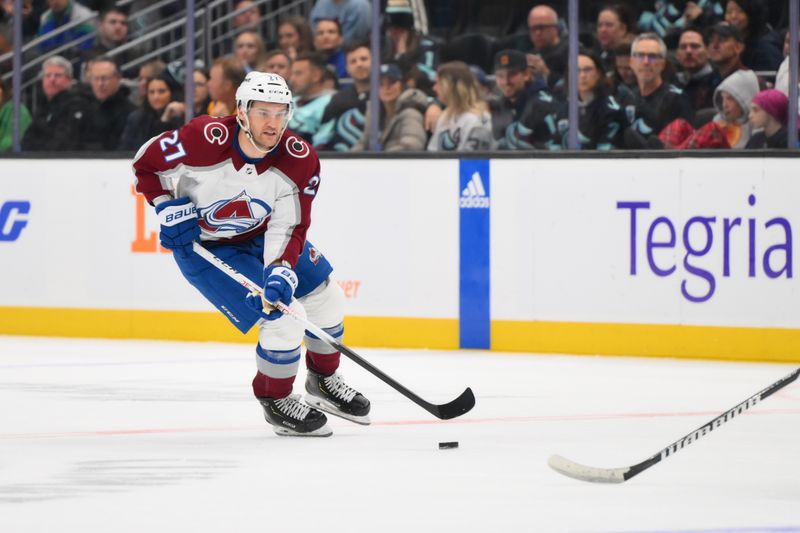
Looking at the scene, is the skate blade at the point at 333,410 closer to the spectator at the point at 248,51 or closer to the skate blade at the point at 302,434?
the skate blade at the point at 302,434

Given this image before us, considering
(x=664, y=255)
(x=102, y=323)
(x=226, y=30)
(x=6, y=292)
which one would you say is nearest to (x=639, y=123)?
(x=664, y=255)

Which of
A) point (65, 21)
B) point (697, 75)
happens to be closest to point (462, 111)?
point (697, 75)

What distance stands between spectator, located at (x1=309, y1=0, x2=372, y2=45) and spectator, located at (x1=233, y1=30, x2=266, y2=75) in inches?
13.1

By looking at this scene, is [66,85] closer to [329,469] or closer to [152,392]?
[152,392]

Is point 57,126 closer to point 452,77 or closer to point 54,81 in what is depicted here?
point 54,81

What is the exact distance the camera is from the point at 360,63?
7.51m

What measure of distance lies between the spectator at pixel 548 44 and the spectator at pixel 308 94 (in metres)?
1.14

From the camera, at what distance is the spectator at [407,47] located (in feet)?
24.6

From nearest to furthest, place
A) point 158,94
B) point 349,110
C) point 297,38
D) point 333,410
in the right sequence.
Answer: point 333,410 < point 349,110 < point 297,38 < point 158,94

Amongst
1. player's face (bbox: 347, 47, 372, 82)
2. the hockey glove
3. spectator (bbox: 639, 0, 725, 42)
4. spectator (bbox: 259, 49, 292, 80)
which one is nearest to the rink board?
player's face (bbox: 347, 47, 372, 82)

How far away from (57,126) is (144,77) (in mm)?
575

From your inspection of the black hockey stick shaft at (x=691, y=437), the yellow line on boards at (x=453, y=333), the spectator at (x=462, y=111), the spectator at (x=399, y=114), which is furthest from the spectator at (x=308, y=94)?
the black hockey stick shaft at (x=691, y=437)

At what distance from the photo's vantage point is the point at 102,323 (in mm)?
7875

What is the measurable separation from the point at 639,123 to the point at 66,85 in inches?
130
